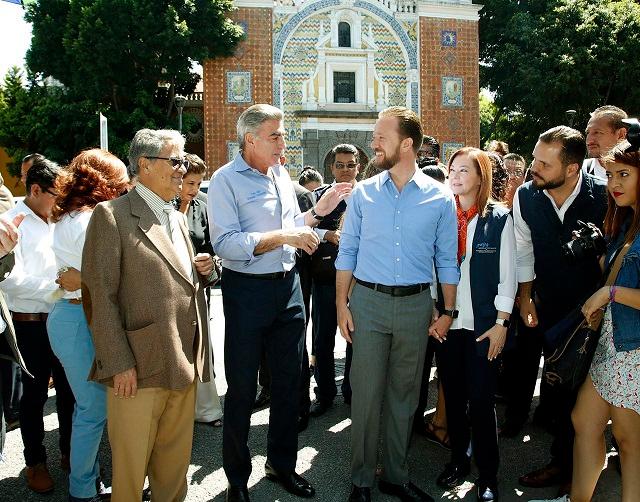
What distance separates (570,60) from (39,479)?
25189mm

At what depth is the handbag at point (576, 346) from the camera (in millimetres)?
3236

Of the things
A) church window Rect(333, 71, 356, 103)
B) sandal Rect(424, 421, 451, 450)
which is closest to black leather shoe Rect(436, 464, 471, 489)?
sandal Rect(424, 421, 451, 450)

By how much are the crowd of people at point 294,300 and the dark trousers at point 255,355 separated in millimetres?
12

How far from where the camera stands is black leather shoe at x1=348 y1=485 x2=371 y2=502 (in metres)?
3.56

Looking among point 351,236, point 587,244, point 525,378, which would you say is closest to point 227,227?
point 351,236

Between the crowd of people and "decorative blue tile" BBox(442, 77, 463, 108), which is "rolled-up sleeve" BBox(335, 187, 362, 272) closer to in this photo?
the crowd of people

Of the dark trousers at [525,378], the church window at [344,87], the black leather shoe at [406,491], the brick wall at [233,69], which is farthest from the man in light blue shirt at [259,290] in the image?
the church window at [344,87]

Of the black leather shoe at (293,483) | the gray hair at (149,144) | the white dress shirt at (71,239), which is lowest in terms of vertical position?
the black leather shoe at (293,483)

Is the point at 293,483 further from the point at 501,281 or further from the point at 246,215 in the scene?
the point at 501,281

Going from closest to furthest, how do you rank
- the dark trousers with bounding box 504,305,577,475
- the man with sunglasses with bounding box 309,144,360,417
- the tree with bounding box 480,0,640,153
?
the dark trousers with bounding box 504,305,577,475 → the man with sunglasses with bounding box 309,144,360,417 → the tree with bounding box 480,0,640,153

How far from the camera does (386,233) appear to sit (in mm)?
3549

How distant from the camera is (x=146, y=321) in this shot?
3.05 m

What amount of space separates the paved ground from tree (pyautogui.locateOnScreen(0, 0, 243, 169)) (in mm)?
18490

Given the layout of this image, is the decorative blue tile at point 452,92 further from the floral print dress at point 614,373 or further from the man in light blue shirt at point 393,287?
the floral print dress at point 614,373
